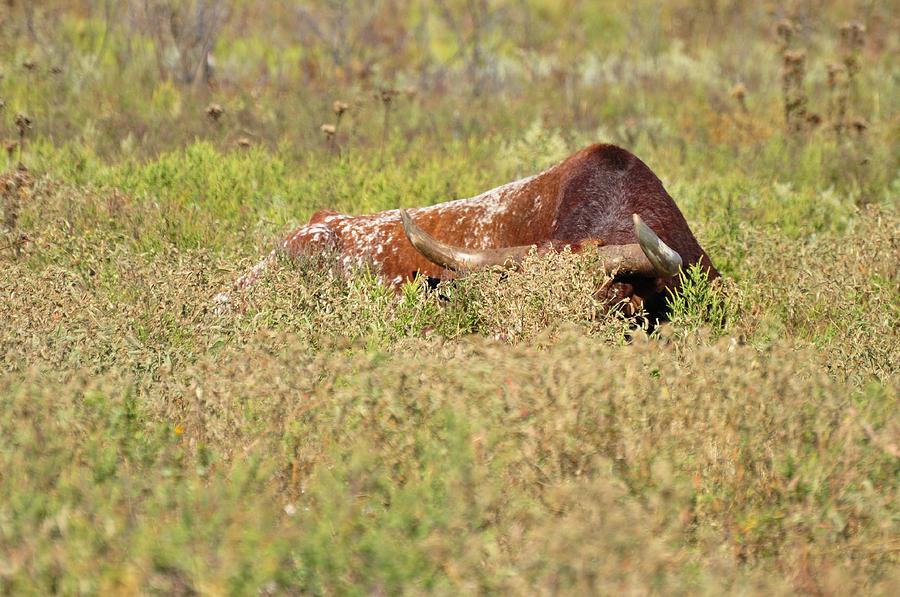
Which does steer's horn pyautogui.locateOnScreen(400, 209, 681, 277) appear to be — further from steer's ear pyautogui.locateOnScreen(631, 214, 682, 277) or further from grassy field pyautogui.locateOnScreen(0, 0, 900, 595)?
grassy field pyautogui.locateOnScreen(0, 0, 900, 595)

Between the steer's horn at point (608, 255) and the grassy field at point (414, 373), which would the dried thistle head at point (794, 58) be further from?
the steer's horn at point (608, 255)

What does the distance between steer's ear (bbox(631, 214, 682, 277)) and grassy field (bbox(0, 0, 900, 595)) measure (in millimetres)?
197

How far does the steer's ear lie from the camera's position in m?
5.42

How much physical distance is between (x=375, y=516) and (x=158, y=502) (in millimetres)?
597

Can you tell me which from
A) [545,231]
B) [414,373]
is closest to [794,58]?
Answer: [545,231]

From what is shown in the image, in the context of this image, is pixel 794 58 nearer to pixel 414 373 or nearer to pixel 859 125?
pixel 859 125

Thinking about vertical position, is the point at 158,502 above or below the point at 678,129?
above

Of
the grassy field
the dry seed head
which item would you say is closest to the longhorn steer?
the grassy field

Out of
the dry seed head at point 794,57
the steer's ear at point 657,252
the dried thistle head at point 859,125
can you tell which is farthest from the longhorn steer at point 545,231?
the dried thistle head at point 859,125

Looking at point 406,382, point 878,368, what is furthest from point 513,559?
point 878,368

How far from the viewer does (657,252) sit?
554cm

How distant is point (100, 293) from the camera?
5.81 meters

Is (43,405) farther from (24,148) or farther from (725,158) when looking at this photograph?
(725,158)

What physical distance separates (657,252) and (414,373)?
1.99 m
